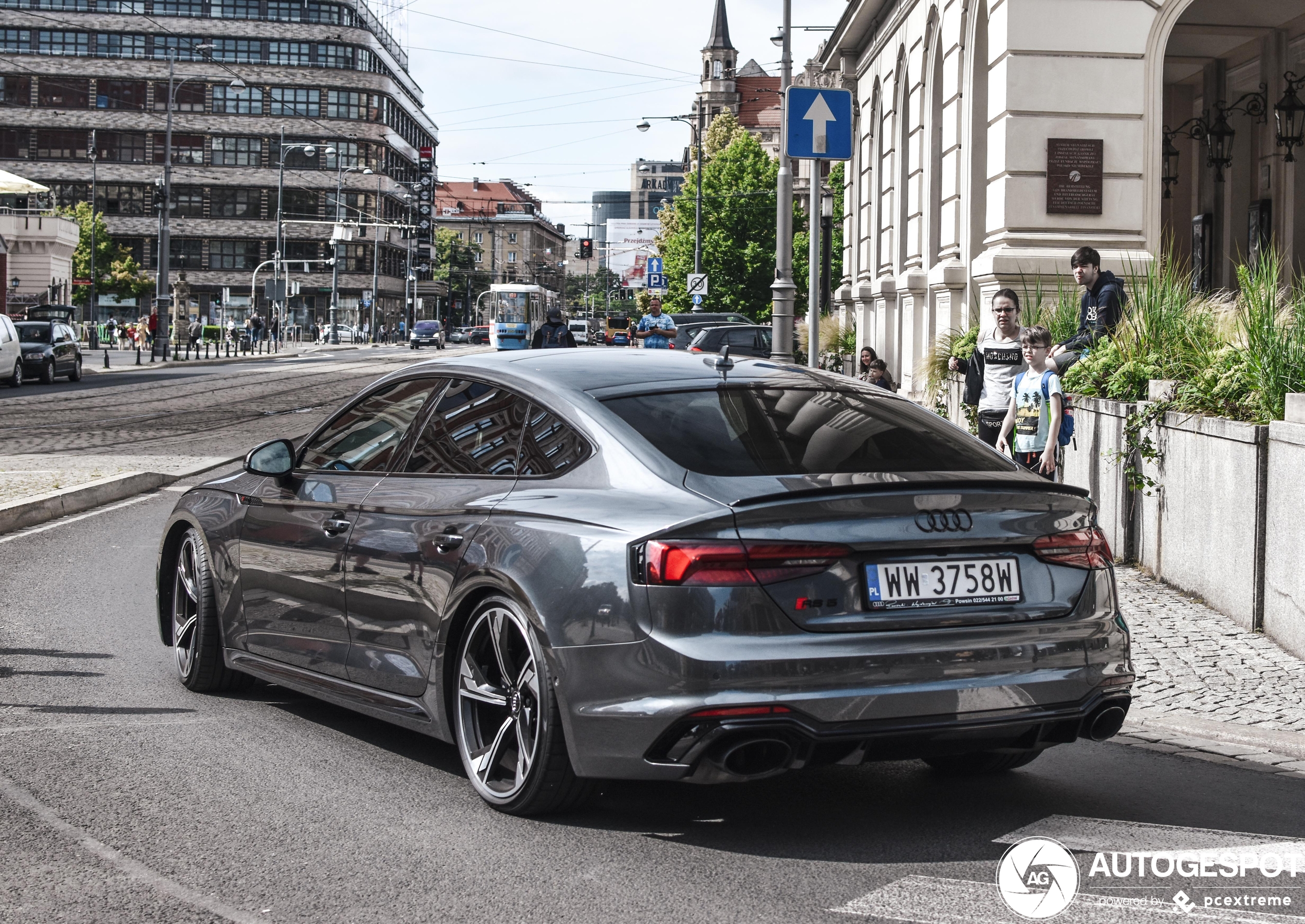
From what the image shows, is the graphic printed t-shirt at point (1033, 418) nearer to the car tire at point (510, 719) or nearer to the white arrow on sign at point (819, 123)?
the white arrow on sign at point (819, 123)

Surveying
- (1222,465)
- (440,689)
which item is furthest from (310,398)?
(440,689)

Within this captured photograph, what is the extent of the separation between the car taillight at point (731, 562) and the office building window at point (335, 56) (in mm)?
116149

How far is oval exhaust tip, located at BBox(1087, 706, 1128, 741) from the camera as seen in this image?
4484 millimetres

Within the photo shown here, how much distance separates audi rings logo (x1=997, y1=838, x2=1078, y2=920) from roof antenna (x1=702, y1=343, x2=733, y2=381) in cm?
175

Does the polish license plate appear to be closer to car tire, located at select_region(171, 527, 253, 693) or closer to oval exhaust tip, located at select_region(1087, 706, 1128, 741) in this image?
oval exhaust tip, located at select_region(1087, 706, 1128, 741)

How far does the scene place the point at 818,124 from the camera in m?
13.2

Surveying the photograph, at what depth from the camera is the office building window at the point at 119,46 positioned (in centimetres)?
11056

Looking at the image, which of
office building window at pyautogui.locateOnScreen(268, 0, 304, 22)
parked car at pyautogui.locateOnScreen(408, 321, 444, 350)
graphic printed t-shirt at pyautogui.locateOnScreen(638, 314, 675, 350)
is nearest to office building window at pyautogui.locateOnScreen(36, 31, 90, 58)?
office building window at pyautogui.locateOnScreen(268, 0, 304, 22)

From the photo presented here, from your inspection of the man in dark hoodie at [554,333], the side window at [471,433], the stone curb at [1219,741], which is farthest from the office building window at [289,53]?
the stone curb at [1219,741]

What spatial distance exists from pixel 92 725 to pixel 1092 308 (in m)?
7.88

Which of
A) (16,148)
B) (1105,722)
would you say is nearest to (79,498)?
(1105,722)

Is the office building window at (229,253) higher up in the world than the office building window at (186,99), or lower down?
lower down

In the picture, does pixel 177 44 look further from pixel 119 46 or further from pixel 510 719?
pixel 510 719

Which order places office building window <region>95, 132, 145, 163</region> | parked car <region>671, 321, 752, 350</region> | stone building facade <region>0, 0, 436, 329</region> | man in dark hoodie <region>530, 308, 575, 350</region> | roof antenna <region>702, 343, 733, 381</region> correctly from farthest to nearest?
1. office building window <region>95, 132, 145, 163</region>
2. stone building facade <region>0, 0, 436, 329</region>
3. parked car <region>671, 321, 752, 350</region>
4. man in dark hoodie <region>530, 308, 575, 350</region>
5. roof antenna <region>702, 343, 733, 381</region>
